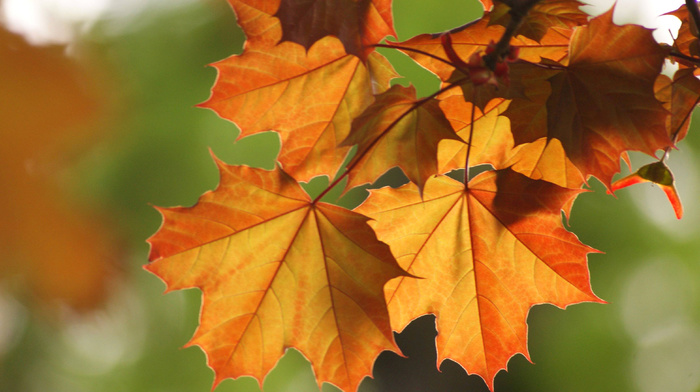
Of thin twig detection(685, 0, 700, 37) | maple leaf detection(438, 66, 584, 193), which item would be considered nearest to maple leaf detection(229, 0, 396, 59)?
maple leaf detection(438, 66, 584, 193)

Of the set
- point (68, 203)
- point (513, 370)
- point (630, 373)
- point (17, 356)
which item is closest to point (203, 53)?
point (68, 203)

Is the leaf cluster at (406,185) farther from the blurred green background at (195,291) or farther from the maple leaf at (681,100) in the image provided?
Result: the blurred green background at (195,291)

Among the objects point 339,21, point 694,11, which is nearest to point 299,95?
point 339,21

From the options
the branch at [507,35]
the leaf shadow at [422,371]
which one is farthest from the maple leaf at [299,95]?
the leaf shadow at [422,371]

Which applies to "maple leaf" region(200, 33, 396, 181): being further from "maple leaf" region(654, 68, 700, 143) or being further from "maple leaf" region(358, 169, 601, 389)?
"maple leaf" region(654, 68, 700, 143)

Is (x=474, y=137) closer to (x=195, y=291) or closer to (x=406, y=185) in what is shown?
(x=406, y=185)
